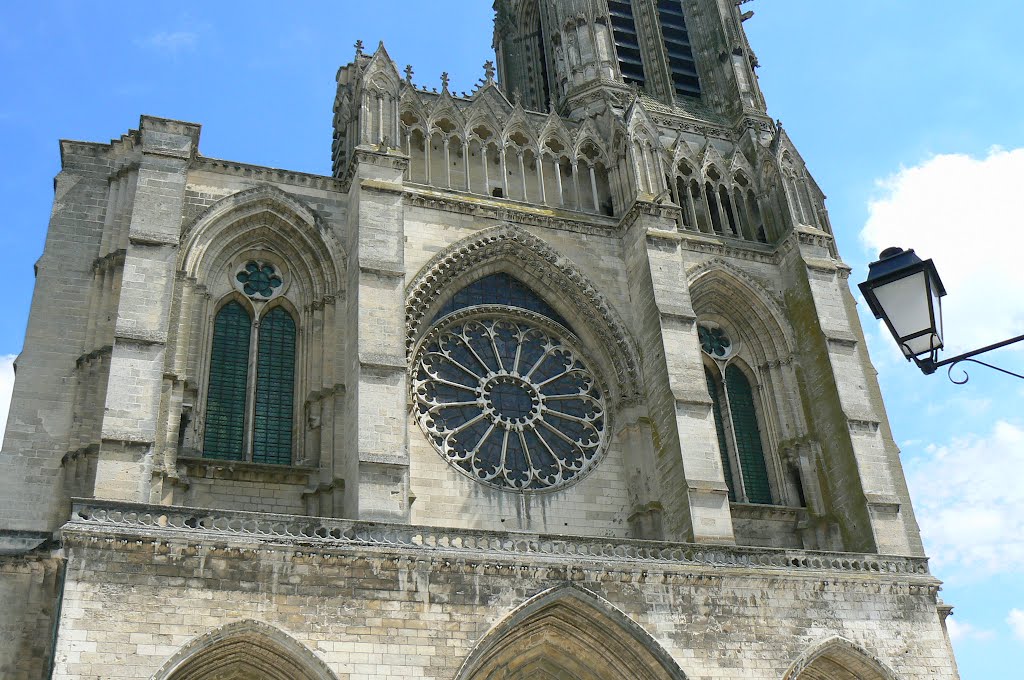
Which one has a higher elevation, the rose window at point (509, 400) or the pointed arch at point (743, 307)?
the pointed arch at point (743, 307)

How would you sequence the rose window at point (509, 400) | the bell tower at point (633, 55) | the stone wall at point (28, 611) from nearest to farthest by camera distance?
the stone wall at point (28, 611) < the rose window at point (509, 400) < the bell tower at point (633, 55)

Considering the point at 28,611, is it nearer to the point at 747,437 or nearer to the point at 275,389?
the point at 275,389

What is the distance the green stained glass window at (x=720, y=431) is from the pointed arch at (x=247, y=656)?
8.06 metres

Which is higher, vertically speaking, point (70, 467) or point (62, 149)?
point (62, 149)

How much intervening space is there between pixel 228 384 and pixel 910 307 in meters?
11.9

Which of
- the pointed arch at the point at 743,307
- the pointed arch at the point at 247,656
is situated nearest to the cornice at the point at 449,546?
the pointed arch at the point at 247,656

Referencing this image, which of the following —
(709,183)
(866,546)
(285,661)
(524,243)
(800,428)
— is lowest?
(285,661)

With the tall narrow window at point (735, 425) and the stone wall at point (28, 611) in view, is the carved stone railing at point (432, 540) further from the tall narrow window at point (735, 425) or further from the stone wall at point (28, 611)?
the tall narrow window at point (735, 425)

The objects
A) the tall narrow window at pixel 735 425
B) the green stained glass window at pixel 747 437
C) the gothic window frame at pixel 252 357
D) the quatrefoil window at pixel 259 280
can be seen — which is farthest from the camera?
the green stained glass window at pixel 747 437

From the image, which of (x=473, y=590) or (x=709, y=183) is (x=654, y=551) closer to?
(x=473, y=590)

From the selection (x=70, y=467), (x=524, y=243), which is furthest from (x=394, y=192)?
(x=70, y=467)

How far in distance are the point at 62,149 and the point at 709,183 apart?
11.5 m

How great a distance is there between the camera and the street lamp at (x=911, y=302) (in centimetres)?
539

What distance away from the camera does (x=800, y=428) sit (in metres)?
17.8
